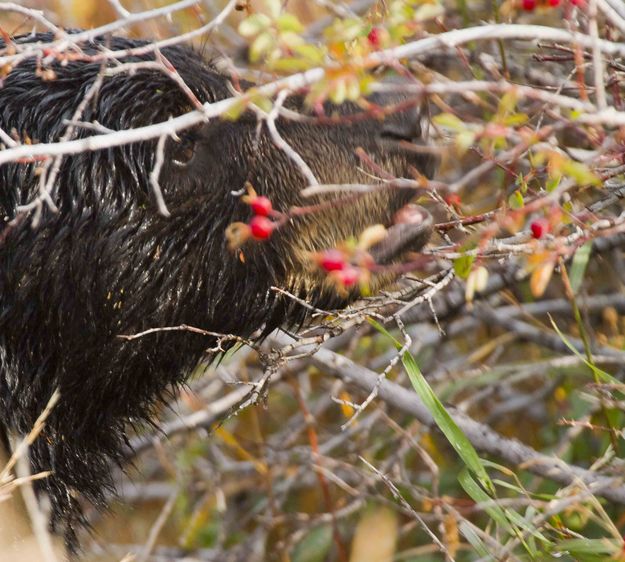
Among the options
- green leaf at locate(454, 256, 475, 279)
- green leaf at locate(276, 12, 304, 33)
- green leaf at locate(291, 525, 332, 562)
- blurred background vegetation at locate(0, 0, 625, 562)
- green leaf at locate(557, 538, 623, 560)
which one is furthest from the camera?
green leaf at locate(291, 525, 332, 562)

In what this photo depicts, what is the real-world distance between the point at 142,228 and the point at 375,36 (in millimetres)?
761

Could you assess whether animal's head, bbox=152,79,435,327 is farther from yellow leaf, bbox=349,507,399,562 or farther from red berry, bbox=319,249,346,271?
yellow leaf, bbox=349,507,399,562

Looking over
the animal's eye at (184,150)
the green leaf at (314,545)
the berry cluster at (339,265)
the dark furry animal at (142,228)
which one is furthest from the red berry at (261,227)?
the green leaf at (314,545)

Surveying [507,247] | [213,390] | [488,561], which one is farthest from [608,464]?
[213,390]

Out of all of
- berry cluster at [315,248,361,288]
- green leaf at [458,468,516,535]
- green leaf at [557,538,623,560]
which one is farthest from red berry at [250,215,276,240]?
green leaf at [557,538,623,560]

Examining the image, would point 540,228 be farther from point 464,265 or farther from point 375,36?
point 375,36

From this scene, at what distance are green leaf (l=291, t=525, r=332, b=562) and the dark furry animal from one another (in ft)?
5.21

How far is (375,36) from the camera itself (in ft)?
8.04

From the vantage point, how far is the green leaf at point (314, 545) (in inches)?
168

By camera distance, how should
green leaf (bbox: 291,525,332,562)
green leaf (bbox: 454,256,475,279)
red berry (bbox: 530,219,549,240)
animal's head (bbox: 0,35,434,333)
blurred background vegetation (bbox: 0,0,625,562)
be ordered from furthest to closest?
1. green leaf (bbox: 291,525,332,562)
2. blurred background vegetation (bbox: 0,0,625,562)
3. animal's head (bbox: 0,35,434,333)
4. green leaf (bbox: 454,256,475,279)
5. red berry (bbox: 530,219,549,240)

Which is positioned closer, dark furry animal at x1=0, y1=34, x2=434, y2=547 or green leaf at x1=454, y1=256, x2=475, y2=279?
green leaf at x1=454, y1=256, x2=475, y2=279

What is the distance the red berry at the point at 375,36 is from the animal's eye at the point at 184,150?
1.79ft

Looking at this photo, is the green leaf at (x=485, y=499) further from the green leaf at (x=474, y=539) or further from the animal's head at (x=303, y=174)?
the animal's head at (x=303, y=174)

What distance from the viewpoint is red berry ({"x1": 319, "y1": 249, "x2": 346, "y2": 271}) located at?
2.20m
